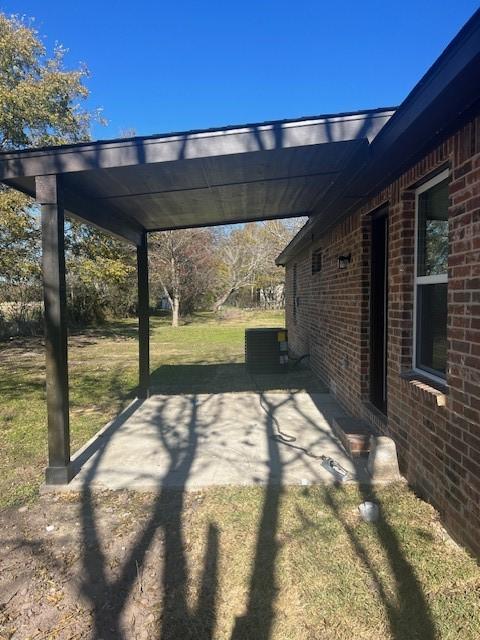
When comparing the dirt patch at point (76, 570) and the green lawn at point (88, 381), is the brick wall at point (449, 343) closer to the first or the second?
the dirt patch at point (76, 570)

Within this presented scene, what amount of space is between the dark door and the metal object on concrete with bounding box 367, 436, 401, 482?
1297 mm

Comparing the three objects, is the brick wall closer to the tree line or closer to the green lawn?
the green lawn

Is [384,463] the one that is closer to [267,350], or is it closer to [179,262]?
[267,350]

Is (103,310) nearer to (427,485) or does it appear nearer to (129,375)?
(129,375)

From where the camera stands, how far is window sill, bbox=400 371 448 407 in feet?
9.52

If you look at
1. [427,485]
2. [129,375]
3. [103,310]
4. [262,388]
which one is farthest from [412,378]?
[103,310]

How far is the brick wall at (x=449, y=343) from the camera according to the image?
8.20 feet

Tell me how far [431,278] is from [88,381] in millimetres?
7290

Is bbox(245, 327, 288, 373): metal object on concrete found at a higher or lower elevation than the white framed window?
lower

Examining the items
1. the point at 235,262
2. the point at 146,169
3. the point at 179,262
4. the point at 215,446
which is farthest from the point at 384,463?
the point at 235,262

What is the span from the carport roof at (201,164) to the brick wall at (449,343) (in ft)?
1.94

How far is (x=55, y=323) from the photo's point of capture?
3781 mm

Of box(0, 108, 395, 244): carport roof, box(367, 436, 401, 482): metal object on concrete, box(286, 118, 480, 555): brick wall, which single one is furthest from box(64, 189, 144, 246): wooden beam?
box(367, 436, 401, 482): metal object on concrete

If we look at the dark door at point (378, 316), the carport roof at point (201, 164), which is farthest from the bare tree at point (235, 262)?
the dark door at point (378, 316)
